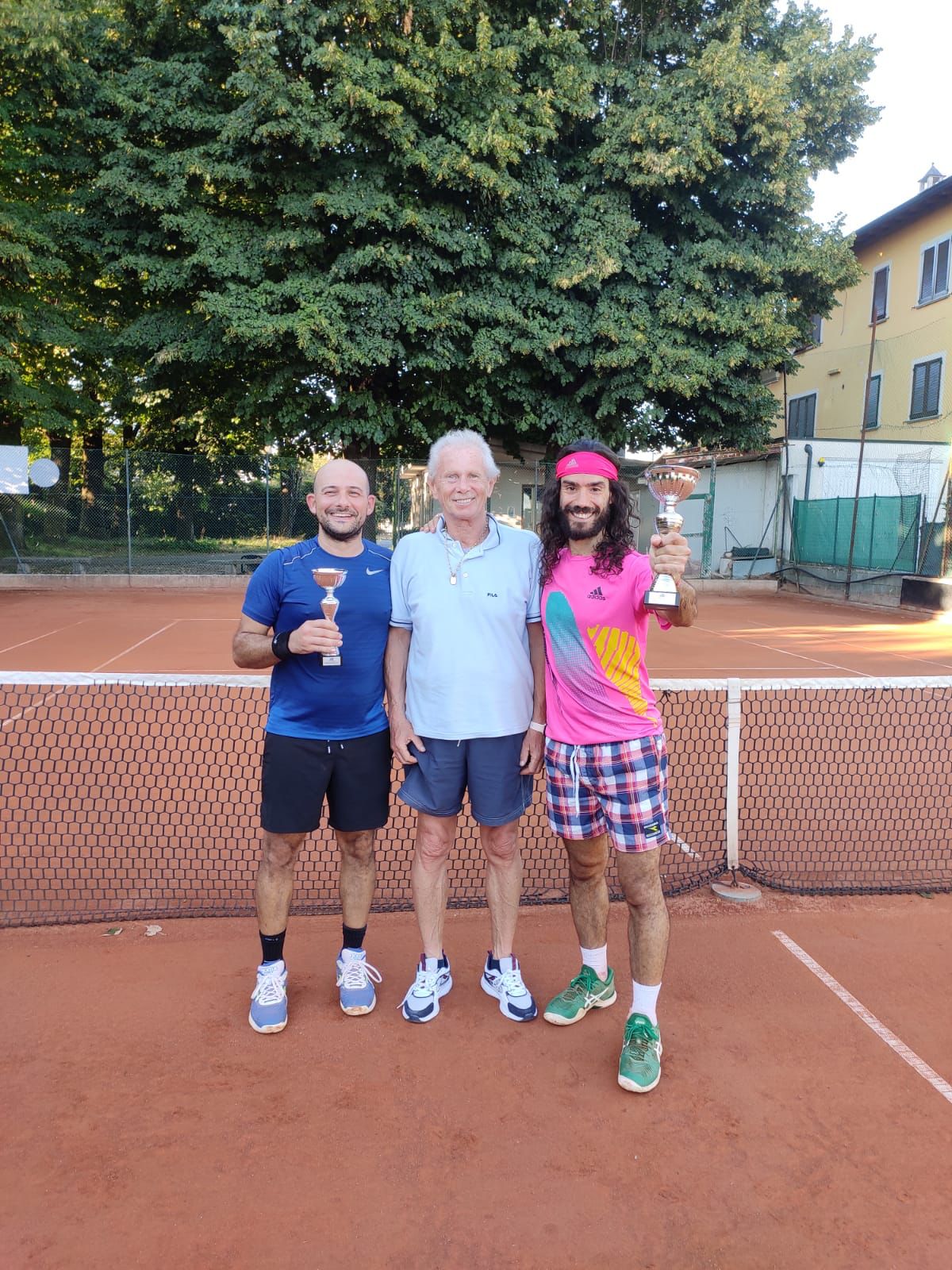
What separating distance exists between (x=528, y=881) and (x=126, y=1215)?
2549 mm

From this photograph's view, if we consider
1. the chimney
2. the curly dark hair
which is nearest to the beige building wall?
the chimney

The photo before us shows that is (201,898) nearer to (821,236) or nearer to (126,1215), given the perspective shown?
(126,1215)

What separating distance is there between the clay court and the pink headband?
1979 millimetres

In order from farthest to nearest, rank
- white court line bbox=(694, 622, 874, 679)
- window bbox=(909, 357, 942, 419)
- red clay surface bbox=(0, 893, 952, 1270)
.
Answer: window bbox=(909, 357, 942, 419) → white court line bbox=(694, 622, 874, 679) → red clay surface bbox=(0, 893, 952, 1270)

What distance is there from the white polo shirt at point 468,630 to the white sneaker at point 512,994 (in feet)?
3.10

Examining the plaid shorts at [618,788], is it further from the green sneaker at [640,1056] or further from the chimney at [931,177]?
the chimney at [931,177]

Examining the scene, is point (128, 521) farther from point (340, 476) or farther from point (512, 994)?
point (512, 994)

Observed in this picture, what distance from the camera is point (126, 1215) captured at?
218 centimetres

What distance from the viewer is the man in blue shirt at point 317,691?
295cm

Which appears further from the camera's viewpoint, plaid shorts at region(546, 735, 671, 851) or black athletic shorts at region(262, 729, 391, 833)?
black athletic shorts at region(262, 729, 391, 833)

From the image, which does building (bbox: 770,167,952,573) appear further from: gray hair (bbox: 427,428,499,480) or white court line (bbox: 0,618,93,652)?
gray hair (bbox: 427,428,499,480)

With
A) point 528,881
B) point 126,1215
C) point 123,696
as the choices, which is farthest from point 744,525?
point 126,1215

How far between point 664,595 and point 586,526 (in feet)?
1.32

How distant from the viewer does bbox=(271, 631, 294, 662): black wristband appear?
2832 mm
